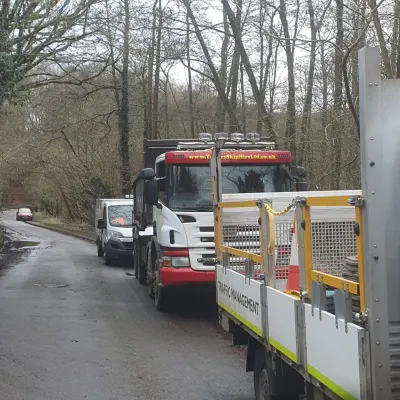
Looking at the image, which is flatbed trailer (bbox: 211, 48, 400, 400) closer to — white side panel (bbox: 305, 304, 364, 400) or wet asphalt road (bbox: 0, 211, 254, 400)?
white side panel (bbox: 305, 304, 364, 400)

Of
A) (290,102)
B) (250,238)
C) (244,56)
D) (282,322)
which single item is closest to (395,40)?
(290,102)

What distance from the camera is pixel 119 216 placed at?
23.3 meters

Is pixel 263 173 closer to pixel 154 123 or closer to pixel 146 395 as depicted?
pixel 146 395

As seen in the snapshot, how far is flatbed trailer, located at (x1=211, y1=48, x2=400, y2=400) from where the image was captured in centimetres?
321

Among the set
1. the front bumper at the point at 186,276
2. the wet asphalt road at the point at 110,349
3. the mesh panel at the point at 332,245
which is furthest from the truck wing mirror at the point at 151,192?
the mesh panel at the point at 332,245

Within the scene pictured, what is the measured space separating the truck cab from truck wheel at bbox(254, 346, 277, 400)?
17.1ft

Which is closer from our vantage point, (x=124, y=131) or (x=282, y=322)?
(x=282, y=322)

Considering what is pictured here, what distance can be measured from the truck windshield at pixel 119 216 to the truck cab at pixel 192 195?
36.1 ft

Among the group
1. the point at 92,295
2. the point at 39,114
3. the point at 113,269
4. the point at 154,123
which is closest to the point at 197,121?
the point at 154,123

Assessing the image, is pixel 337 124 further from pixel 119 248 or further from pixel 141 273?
pixel 119 248

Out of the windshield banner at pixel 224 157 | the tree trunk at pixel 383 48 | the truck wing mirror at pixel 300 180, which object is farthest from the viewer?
the tree trunk at pixel 383 48

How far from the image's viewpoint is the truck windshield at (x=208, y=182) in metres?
11.3

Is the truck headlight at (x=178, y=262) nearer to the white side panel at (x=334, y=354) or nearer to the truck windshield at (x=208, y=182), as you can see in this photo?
the truck windshield at (x=208, y=182)

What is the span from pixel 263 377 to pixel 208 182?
6235 millimetres
